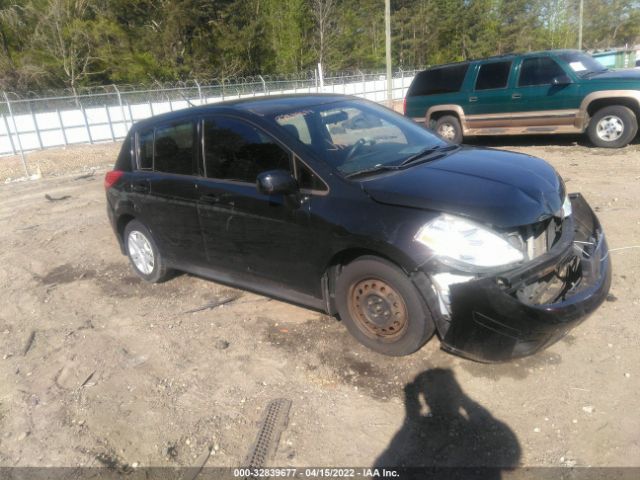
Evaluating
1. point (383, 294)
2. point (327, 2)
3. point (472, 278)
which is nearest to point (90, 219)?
point (383, 294)

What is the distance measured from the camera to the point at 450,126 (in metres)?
11.3

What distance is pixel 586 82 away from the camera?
9258mm

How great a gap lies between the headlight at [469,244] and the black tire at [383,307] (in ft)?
1.09

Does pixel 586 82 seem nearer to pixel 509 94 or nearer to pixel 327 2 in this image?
pixel 509 94

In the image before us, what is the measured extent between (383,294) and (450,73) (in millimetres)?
9121

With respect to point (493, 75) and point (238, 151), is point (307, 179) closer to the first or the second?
point (238, 151)

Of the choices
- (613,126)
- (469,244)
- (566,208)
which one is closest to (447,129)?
(613,126)

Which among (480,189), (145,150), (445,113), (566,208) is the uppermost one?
(145,150)

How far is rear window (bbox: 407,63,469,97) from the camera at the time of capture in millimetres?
10969

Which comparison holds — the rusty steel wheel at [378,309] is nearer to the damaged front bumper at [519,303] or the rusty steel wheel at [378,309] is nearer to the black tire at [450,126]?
the damaged front bumper at [519,303]

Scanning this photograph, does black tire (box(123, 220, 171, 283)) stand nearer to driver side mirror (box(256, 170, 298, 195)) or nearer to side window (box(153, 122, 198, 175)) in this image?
side window (box(153, 122, 198, 175))

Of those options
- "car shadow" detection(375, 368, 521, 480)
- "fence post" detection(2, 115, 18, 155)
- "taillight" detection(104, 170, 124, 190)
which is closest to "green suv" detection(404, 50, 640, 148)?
"taillight" detection(104, 170, 124, 190)

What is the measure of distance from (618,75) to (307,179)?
8.29 metres

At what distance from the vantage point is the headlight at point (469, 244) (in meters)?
2.87
